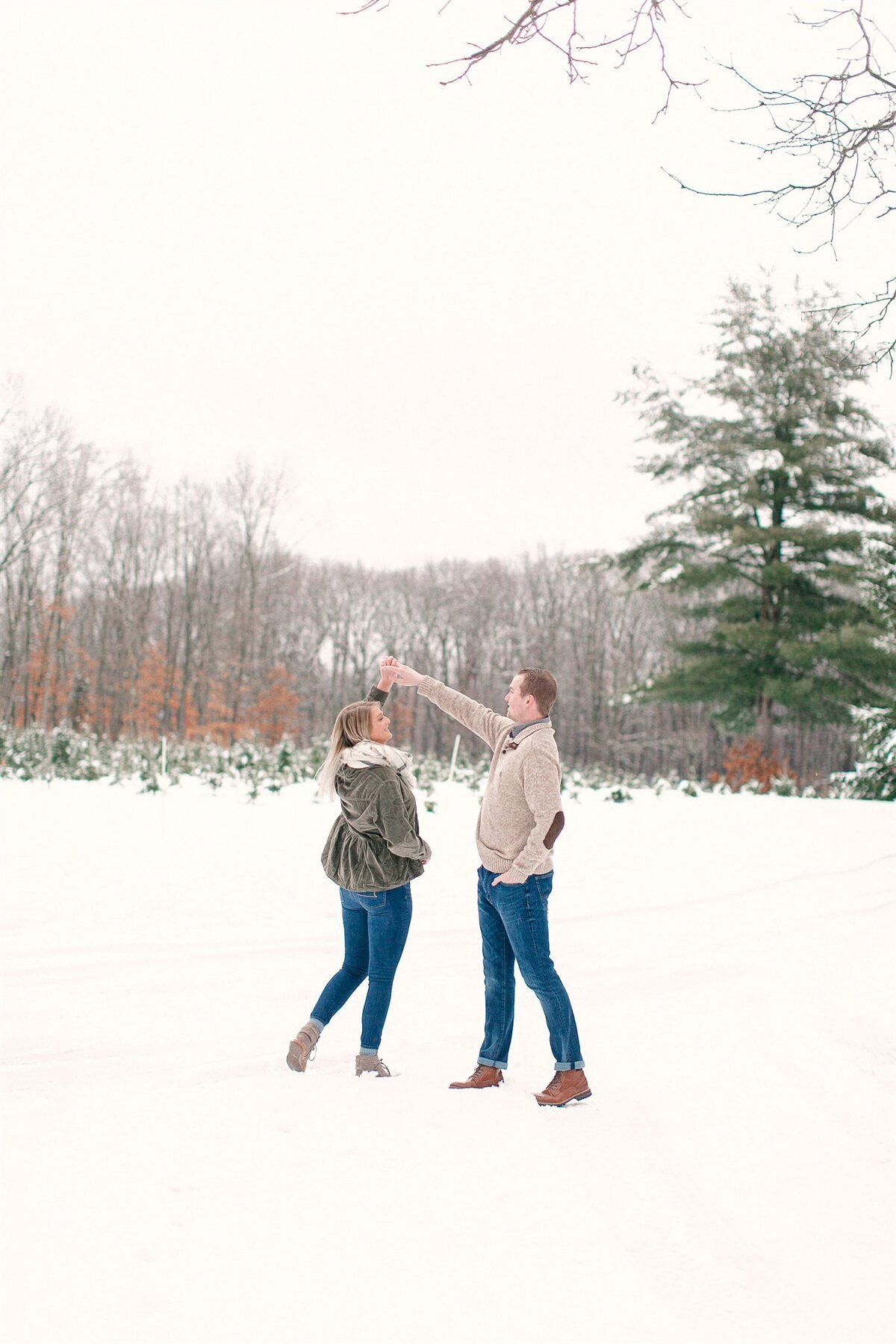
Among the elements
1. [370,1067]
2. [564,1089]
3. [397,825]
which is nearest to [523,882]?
[397,825]

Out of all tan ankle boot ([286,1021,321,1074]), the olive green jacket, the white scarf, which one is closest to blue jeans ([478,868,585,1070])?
the olive green jacket

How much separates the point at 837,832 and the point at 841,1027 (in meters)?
8.22

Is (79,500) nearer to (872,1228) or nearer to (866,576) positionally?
(866,576)

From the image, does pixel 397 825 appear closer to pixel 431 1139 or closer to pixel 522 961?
pixel 522 961

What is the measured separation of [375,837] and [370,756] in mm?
347

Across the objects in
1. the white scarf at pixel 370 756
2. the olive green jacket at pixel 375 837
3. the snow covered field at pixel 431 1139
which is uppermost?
the white scarf at pixel 370 756

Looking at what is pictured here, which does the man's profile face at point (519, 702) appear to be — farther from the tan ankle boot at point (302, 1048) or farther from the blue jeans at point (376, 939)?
the tan ankle boot at point (302, 1048)

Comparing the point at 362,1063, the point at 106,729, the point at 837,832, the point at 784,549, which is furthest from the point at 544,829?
the point at 106,729

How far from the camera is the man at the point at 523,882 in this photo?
418cm

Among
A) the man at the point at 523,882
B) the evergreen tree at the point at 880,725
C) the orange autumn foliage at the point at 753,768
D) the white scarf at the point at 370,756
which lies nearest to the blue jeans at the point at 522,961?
the man at the point at 523,882

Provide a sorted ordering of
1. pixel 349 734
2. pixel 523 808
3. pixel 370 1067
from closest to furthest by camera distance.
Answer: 1. pixel 523 808
2. pixel 370 1067
3. pixel 349 734

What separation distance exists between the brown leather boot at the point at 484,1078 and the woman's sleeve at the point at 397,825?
0.91 m

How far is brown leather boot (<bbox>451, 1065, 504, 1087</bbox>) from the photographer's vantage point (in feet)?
14.4

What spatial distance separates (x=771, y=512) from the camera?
72.8ft
